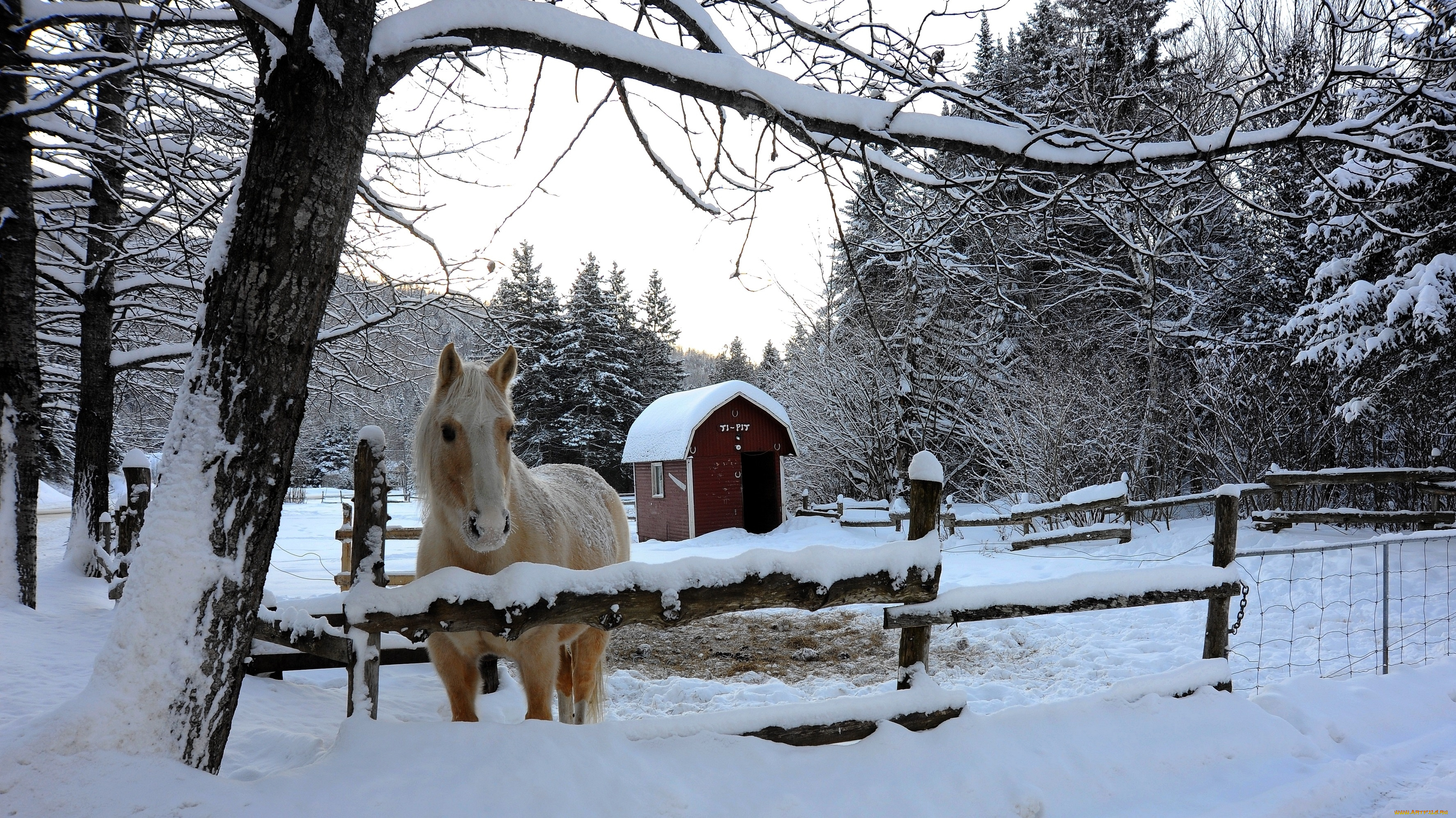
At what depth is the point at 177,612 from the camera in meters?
2.12

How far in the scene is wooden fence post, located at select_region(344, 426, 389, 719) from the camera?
9.21ft

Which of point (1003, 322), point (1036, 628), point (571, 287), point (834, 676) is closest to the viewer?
point (834, 676)

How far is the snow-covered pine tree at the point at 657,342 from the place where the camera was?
35688 mm

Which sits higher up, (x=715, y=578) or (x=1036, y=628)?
(x=715, y=578)

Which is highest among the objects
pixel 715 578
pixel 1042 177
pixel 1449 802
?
pixel 1042 177

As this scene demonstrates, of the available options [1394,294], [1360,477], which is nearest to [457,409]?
[1360,477]

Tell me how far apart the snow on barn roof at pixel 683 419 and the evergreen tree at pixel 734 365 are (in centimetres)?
2010

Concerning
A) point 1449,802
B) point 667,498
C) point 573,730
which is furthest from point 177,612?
point 667,498

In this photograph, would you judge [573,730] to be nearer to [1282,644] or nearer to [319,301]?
[319,301]

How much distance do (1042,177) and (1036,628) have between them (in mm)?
5888

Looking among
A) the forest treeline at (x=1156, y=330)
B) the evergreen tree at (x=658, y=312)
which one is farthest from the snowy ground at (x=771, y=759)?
the evergreen tree at (x=658, y=312)

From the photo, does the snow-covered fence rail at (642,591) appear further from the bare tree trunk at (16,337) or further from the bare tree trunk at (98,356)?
the bare tree trunk at (98,356)

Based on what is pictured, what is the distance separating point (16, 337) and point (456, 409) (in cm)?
571

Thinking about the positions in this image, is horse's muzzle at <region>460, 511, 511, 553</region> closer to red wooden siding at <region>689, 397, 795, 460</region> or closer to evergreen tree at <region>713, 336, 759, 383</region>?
red wooden siding at <region>689, 397, 795, 460</region>
